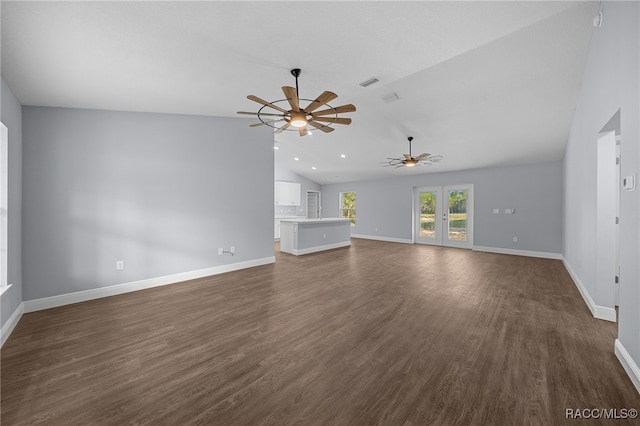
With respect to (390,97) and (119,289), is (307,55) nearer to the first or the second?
(390,97)

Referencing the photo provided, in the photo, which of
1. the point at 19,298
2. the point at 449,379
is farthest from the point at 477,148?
the point at 19,298

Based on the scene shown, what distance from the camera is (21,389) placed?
1776 millimetres

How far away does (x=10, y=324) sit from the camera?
264 centimetres

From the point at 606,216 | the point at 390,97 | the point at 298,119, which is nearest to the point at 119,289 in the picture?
the point at 298,119

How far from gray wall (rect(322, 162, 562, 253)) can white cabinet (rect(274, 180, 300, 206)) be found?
11.8 feet

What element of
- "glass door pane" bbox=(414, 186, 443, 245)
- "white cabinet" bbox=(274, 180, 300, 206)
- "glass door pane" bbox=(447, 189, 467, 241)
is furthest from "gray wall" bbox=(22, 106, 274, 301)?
"glass door pane" bbox=(447, 189, 467, 241)

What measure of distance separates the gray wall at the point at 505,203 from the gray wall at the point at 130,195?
19.3 ft

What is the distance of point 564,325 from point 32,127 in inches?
261

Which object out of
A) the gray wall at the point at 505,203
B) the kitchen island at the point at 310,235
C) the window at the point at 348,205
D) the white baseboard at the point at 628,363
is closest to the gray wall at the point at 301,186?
the window at the point at 348,205

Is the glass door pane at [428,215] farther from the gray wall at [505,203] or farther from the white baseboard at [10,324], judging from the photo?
the white baseboard at [10,324]

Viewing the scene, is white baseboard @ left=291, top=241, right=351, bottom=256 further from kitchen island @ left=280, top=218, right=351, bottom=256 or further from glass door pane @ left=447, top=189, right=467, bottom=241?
glass door pane @ left=447, top=189, right=467, bottom=241

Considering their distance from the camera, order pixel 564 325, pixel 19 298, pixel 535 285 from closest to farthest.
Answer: pixel 564 325 → pixel 19 298 → pixel 535 285

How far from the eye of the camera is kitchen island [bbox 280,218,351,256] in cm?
681

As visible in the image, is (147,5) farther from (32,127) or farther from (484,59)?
(484,59)
